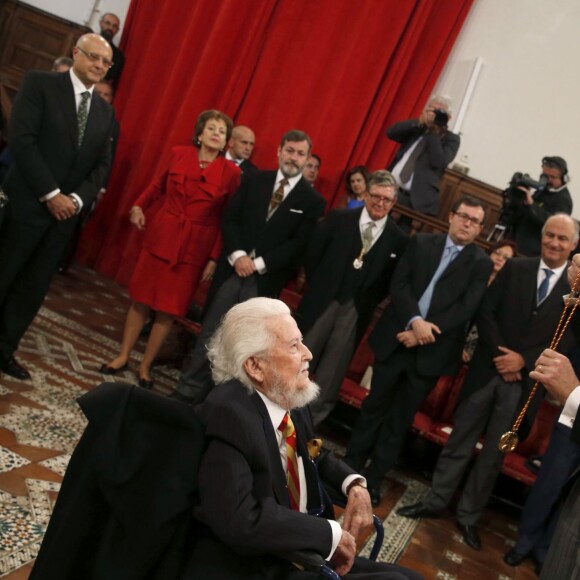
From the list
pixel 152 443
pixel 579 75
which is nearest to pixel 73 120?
pixel 152 443

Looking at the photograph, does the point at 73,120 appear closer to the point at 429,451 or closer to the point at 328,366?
the point at 328,366

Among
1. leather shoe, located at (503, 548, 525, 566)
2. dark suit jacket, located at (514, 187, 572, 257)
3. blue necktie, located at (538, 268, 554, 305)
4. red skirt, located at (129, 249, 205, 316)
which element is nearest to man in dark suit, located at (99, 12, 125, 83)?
red skirt, located at (129, 249, 205, 316)

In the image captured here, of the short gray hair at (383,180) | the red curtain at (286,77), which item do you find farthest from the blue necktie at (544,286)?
the red curtain at (286,77)

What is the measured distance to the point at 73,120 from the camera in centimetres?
352

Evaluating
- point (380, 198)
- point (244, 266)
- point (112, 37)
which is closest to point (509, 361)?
point (380, 198)

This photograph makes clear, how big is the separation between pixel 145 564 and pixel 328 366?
2.48 m

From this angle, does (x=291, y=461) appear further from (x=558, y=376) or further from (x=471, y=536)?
(x=471, y=536)

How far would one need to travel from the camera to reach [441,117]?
509 centimetres

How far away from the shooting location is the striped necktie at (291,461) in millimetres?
1955

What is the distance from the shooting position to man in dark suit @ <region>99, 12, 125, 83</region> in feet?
21.4

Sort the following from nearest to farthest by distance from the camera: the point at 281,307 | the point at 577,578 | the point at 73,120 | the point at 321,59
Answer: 1. the point at 577,578
2. the point at 281,307
3. the point at 73,120
4. the point at 321,59

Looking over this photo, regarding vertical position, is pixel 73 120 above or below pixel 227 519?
above

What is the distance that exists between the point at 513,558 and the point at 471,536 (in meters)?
0.22

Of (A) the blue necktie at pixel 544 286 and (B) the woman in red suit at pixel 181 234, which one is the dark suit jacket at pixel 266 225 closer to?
(B) the woman in red suit at pixel 181 234
